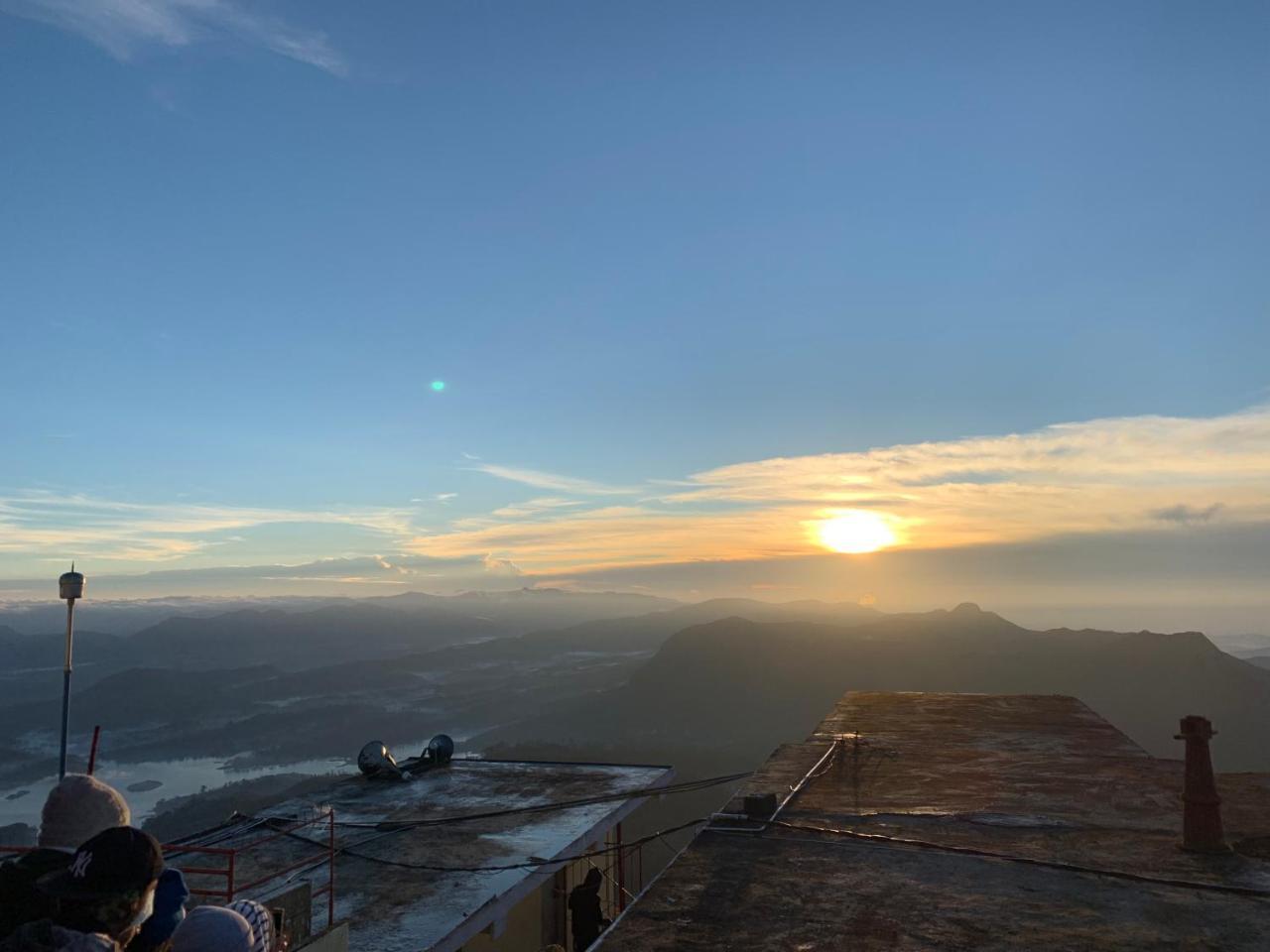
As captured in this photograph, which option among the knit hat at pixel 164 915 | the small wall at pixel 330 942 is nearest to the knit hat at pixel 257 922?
the knit hat at pixel 164 915

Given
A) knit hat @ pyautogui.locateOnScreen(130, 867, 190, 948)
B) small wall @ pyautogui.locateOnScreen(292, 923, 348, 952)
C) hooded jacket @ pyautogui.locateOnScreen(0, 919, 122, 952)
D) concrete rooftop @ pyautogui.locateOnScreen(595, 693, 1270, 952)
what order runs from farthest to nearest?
small wall @ pyautogui.locateOnScreen(292, 923, 348, 952) < concrete rooftop @ pyautogui.locateOnScreen(595, 693, 1270, 952) < knit hat @ pyautogui.locateOnScreen(130, 867, 190, 948) < hooded jacket @ pyautogui.locateOnScreen(0, 919, 122, 952)

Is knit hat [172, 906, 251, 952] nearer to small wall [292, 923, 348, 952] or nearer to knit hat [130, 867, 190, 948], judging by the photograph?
knit hat [130, 867, 190, 948]

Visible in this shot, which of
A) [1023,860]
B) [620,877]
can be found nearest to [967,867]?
[1023,860]

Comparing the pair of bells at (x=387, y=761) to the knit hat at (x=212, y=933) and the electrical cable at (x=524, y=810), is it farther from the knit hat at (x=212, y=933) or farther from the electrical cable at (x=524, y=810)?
the knit hat at (x=212, y=933)

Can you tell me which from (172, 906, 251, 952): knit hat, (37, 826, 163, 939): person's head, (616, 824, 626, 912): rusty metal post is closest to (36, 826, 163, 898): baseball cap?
(37, 826, 163, 939): person's head

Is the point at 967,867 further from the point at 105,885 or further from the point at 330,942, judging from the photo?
the point at 105,885

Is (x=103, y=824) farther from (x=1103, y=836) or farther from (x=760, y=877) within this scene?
(x=1103, y=836)

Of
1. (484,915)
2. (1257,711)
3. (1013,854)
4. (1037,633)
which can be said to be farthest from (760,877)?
(1037,633)
